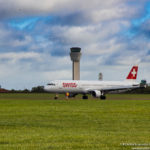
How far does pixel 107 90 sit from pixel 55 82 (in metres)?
12.4

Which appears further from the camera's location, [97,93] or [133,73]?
[133,73]

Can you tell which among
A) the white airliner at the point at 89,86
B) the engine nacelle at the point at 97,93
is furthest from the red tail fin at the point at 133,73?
the engine nacelle at the point at 97,93

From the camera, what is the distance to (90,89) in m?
77.0

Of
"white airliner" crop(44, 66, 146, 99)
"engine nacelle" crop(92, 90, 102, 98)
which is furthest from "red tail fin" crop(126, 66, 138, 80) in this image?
"engine nacelle" crop(92, 90, 102, 98)

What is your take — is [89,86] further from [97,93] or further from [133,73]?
[133,73]

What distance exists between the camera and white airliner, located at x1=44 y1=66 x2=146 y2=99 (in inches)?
2847

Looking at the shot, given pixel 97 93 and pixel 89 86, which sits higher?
pixel 89 86

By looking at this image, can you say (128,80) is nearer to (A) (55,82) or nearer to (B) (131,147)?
(A) (55,82)

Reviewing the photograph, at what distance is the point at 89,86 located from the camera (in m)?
77.2

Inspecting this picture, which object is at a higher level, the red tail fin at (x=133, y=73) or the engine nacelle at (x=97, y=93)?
the red tail fin at (x=133, y=73)

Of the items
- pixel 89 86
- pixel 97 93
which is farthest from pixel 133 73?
pixel 97 93

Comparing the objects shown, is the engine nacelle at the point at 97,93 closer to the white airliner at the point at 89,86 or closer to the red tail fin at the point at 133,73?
the white airliner at the point at 89,86

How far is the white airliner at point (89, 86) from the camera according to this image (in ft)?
237

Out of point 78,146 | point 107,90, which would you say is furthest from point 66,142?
point 107,90
